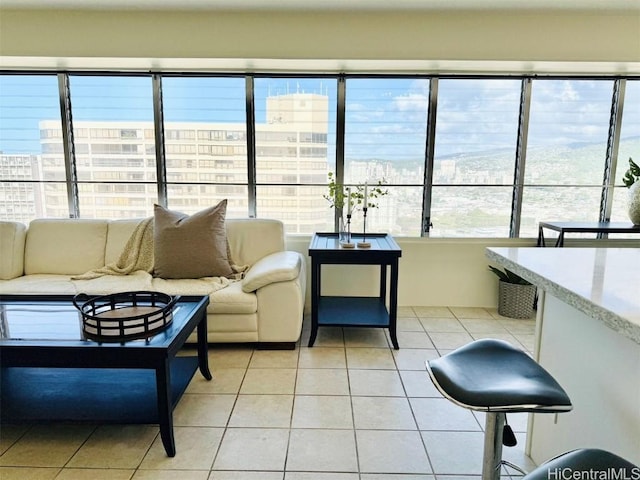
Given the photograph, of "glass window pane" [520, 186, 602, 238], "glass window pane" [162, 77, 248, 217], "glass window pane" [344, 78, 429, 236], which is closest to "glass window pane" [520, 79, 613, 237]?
"glass window pane" [520, 186, 602, 238]

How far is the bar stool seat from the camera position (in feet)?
3.21

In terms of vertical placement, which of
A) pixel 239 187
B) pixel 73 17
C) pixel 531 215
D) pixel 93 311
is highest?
pixel 73 17

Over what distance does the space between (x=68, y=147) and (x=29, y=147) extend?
37 centimetres

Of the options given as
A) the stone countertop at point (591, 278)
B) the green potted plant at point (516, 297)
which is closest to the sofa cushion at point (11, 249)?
the stone countertop at point (591, 278)

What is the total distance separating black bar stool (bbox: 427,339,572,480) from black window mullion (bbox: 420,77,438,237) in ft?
7.91

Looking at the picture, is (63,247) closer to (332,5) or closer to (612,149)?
(332,5)

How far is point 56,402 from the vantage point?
177cm

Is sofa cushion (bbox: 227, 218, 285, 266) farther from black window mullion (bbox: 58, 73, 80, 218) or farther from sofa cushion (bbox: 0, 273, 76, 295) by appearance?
black window mullion (bbox: 58, 73, 80, 218)

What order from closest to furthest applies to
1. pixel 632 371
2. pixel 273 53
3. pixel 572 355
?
pixel 632 371 < pixel 572 355 < pixel 273 53

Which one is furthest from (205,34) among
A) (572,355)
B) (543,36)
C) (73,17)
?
(572,355)

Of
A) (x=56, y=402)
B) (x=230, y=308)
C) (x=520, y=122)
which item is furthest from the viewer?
(x=520, y=122)

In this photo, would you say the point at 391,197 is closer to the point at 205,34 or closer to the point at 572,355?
the point at 205,34

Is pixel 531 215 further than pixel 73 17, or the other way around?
pixel 531 215

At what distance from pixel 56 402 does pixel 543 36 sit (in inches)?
154
